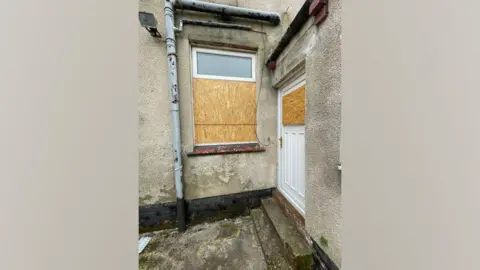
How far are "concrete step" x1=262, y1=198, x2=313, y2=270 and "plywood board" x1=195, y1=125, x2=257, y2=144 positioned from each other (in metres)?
1.21

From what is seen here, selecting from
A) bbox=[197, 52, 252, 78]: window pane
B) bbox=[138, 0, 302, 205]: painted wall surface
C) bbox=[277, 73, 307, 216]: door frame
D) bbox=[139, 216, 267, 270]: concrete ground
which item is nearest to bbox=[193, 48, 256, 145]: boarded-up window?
bbox=[197, 52, 252, 78]: window pane

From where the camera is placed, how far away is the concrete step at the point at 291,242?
1.38 m

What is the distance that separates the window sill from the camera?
2.44 metres

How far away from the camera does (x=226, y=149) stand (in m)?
2.50

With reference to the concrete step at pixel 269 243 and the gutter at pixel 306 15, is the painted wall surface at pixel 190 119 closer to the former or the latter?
the concrete step at pixel 269 243

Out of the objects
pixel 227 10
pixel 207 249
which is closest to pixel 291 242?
pixel 207 249

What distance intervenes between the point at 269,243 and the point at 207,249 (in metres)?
0.77

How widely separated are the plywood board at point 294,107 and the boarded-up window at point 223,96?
553 mm

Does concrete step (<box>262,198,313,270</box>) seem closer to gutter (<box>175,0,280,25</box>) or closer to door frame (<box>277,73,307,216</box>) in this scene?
door frame (<box>277,73,307,216</box>)

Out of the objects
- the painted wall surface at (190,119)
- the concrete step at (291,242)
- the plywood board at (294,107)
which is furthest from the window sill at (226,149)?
the concrete step at (291,242)

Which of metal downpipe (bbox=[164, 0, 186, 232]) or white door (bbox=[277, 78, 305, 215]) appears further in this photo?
metal downpipe (bbox=[164, 0, 186, 232])
